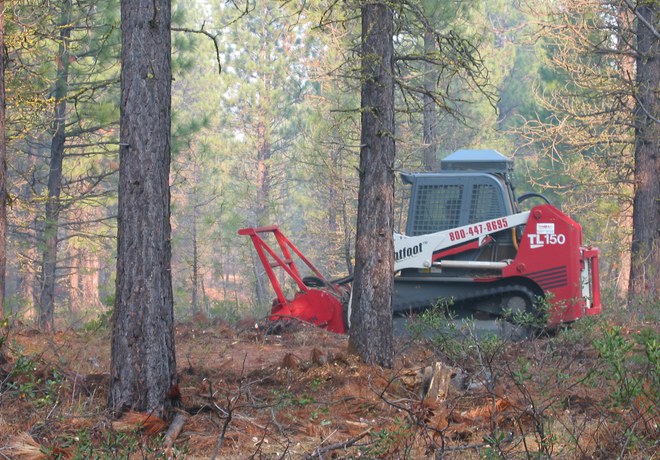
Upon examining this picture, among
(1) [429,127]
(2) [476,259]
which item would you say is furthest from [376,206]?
(1) [429,127]

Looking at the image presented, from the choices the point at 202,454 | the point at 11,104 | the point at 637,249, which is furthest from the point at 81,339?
the point at 637,249

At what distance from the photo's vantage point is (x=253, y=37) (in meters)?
34.3

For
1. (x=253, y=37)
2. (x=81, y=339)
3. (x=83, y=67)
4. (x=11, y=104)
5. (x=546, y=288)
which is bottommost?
(x=81, y=339)

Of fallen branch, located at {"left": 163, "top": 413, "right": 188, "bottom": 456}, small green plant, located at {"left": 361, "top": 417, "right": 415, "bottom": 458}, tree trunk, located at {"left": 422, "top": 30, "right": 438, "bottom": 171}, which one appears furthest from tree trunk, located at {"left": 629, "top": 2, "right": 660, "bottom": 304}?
fallen branch, located at {"left": 163, "top": 413, "right": 188, "bottom": 456}

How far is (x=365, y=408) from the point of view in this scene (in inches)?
292

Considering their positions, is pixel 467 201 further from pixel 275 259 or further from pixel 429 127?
pixel 429 127

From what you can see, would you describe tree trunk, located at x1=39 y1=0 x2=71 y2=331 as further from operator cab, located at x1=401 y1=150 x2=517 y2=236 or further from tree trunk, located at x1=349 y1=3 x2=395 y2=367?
tree trunk, located at x1=349 y1=3 x2=395 y2=367

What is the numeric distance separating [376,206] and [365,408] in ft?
8.38

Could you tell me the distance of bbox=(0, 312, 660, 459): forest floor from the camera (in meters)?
5.70

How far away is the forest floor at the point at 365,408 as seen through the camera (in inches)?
224

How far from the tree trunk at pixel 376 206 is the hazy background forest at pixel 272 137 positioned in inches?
226

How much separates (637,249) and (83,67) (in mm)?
12080

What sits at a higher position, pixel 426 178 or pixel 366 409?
pixel 426 178

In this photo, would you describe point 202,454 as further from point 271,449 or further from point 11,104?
point 11,104
